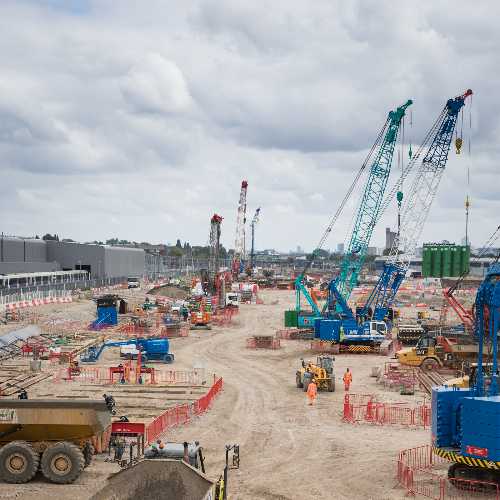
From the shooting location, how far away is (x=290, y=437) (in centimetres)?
2089

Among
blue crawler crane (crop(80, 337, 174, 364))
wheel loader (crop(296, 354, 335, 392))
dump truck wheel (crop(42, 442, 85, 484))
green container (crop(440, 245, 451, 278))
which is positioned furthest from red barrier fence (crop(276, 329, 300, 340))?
dump truck wheel (crop(42, 442, 85, 484))

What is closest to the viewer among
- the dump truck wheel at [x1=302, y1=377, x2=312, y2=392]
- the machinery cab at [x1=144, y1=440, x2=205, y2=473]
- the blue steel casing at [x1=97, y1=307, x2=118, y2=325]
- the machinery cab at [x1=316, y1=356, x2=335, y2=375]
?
the machinery cab at [x1=144, y1=440, x2=205, y2=473]

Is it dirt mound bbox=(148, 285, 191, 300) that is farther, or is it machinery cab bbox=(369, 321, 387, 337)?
dirt mound bbox=(148, 285, 191, 300)

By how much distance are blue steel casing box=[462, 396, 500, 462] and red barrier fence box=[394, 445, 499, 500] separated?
3.17 feet

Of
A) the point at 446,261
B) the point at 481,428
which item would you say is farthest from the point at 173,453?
the point at 446,261

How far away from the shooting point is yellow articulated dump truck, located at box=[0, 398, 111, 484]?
15.1 metres

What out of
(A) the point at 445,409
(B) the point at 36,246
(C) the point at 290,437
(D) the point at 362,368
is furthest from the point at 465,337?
(B) the point at 36,246

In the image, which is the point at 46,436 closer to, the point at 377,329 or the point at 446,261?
the point at 377,329

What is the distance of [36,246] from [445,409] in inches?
4007

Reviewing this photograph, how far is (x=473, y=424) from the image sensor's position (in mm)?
14531

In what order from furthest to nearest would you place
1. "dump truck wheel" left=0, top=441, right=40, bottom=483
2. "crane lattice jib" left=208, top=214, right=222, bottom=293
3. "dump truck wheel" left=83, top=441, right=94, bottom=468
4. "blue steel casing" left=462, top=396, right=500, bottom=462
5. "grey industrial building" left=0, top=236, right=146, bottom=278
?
"grey industrial building" left=0, top=236, right=146, bottom=278
"crane lattice jib" left=208, top=214, right=222, bottom=293
"dump truck wheel" left=83, top=441, right=94, bottom=468
"dump truck wheel" left=0, top=441, right=40, bottom=483
"blue steel casing" left=462, top=396, right=500, bottom=462

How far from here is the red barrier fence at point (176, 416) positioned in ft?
63.9

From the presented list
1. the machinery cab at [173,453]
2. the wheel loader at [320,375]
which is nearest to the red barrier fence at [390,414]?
the wheel loader at [320,375]

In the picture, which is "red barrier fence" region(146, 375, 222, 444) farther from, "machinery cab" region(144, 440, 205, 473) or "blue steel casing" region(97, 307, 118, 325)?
"blue steel casing" region(97, 307, 118, 325)
